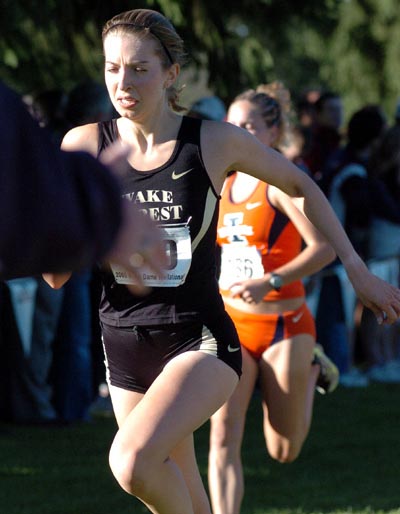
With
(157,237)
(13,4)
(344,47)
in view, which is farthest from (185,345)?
(344,47)

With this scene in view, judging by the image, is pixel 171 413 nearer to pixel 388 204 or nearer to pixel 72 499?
pixel 72 499

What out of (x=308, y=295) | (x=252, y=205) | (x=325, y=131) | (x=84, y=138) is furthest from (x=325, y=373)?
(x=325, y=131)

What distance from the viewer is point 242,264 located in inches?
237

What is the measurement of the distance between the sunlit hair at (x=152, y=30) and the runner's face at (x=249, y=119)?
1327 millimetres

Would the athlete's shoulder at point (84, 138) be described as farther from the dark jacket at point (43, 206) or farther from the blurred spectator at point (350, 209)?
the blurred spectator at point (350, 209)

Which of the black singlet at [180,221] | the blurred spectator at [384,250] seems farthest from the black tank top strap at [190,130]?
the blurred spectator at [384,250]

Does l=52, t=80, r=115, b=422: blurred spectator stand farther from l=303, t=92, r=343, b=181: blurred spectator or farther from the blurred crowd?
l=303, t=92, r=343, b=181: blurred spectator

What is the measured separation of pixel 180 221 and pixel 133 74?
0.58 metres

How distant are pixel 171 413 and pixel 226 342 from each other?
1.37 ft

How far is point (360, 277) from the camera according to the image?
179 inches

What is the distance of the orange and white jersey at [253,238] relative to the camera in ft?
19.6

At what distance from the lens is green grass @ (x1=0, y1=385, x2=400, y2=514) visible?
6.58 metres

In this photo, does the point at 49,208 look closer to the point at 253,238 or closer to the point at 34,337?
the point at 253,238

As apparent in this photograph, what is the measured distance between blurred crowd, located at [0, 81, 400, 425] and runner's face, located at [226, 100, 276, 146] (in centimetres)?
64
